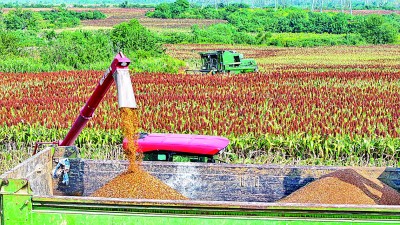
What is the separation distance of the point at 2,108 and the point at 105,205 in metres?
11.1

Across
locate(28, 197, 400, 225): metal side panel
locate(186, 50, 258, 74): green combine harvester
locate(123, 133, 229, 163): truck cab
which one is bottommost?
locate(186, 50, 258, 74): green combine harvester

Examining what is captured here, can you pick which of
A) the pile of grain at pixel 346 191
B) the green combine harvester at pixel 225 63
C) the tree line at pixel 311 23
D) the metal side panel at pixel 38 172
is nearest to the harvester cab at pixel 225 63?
the green combine harvester at pixel 225 63

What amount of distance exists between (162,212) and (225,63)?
74.8 ft

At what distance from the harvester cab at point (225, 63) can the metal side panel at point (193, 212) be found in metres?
22.0

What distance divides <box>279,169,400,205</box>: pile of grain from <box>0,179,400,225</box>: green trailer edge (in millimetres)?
896

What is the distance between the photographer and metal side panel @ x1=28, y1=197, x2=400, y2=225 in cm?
413

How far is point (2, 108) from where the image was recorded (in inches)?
577

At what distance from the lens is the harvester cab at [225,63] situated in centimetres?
2683

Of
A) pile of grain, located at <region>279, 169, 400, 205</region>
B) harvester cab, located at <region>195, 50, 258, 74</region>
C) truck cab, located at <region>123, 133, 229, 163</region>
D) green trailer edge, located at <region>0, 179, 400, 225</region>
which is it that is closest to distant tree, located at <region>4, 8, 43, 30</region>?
harvester cab, located at <region>195, 50, 258, 74</region>

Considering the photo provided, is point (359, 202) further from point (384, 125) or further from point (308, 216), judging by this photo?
point (384, 125)

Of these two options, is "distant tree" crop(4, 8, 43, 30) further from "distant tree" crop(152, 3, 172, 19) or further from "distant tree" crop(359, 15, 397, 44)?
"distant tree" crop(359, 15, 397, 44)

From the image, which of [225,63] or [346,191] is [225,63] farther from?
[346,191]

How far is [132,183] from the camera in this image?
530 centimetres

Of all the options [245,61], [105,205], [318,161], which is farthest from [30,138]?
[245,61]
